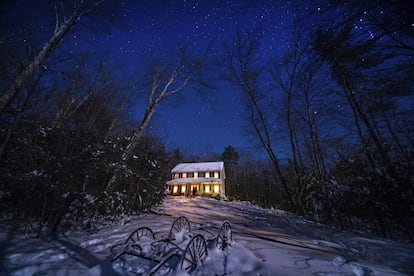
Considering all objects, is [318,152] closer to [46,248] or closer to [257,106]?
[257,106]

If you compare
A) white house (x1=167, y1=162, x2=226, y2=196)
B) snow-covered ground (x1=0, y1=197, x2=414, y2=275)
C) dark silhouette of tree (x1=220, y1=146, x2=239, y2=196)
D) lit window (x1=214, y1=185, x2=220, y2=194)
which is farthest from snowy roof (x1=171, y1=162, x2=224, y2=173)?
snow-covered ground (x1=0, y1=197, x2=414, y2=275)

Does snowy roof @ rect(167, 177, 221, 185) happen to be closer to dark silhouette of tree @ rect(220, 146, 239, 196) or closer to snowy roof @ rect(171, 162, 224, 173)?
snowy roof @ rect(171, 162, 224, 173)

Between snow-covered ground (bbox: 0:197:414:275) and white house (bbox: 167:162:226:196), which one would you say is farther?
white house (bbox: 167:162:226:196)

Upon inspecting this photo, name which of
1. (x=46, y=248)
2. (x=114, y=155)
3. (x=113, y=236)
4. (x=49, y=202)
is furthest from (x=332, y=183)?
(x=49, y=202)

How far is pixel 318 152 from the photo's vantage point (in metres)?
13.4

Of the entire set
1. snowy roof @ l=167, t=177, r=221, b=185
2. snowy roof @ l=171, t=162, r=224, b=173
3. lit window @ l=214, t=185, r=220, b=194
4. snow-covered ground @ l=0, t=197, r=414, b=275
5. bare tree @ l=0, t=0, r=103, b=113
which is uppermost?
bare tree @ l=0, t=0, r=103, b=113

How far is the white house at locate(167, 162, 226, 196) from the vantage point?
26.5m

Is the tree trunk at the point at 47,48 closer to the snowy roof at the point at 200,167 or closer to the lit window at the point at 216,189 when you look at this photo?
the snowy roof at the point at 200,167

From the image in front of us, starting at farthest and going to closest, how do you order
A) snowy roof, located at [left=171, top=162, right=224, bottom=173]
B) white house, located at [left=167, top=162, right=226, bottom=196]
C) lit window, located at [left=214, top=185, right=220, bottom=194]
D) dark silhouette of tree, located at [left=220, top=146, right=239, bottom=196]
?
1. dark silhouette of tree, located at [left=220, top=146, right=239, bottom=196]
2. snowy roof, located at [left=171, top=162, right=224, bottom=173]
3. white house, located at [left=167, top=162, right=226, bottom=196]
4. lit window, located at [left=214, top=185, right=220, bottom=194]

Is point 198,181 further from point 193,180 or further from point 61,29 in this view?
point 61,29

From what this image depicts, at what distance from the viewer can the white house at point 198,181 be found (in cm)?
2645

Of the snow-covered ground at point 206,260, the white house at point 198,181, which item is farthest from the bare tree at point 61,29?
the white house at point 198,181

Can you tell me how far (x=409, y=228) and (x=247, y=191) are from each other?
28552mm

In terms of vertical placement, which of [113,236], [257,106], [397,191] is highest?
[257,106]
